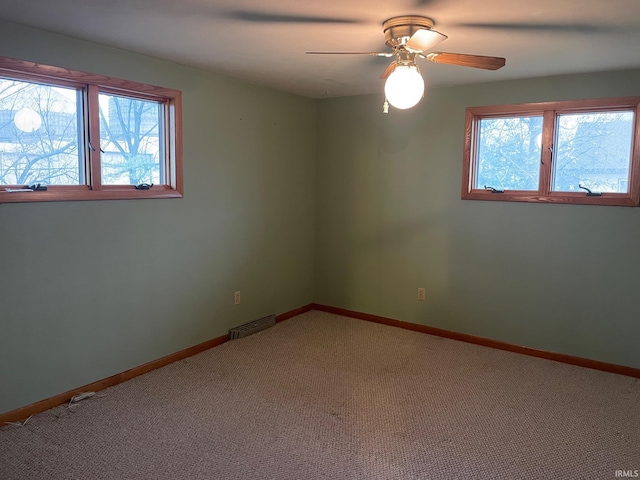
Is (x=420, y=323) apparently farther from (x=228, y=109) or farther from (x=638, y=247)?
(x=228, y=109)

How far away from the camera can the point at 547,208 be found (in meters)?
3.71

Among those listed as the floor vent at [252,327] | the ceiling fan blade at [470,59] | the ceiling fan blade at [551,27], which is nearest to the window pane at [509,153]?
the ceiling fan blade at [551,27]

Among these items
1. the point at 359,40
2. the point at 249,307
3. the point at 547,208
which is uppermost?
the point at 359,40

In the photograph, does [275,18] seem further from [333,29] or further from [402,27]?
[402,27]

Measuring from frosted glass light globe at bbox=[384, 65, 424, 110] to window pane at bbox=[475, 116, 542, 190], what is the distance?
1867 mm

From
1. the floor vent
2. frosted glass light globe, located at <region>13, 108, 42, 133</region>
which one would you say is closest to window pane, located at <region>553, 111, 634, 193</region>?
the floor vent

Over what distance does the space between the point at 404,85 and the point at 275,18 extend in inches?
29.0

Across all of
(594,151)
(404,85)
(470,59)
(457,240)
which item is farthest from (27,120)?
(594,151)

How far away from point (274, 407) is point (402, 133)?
2693 millimetres

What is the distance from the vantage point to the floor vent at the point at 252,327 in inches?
161

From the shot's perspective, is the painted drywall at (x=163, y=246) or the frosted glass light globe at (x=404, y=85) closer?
the frosted glass light globe at (x=404, y=85)

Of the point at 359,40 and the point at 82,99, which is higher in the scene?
the point at 359,40

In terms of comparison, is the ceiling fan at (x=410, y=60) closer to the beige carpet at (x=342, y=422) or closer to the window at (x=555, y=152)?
the window at (x=555, y=152)

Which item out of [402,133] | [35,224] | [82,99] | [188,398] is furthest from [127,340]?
[402,133]
